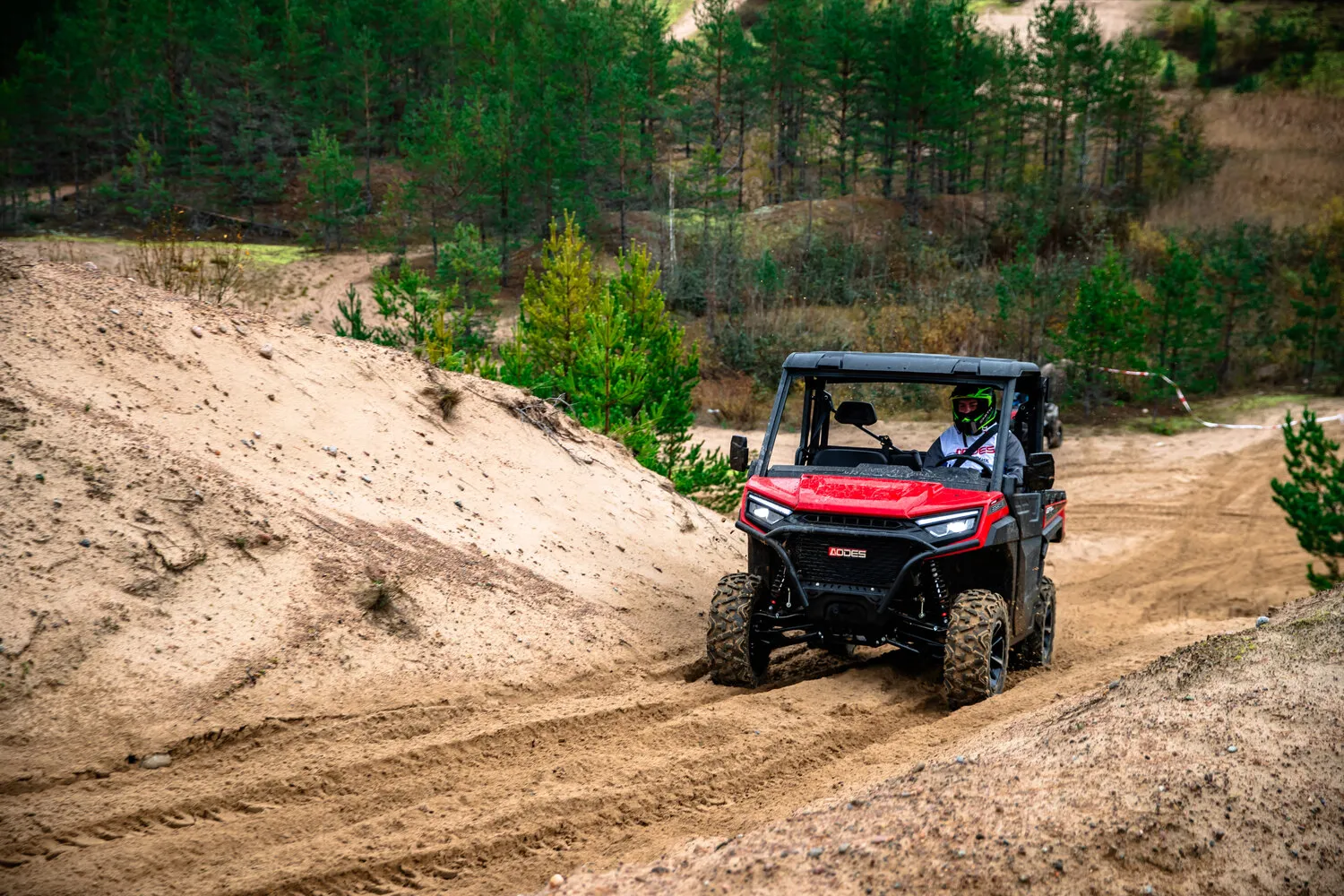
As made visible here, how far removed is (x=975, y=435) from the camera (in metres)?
7.86

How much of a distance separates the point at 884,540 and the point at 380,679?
330cm

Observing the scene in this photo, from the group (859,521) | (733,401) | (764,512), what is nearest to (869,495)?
(859,521)

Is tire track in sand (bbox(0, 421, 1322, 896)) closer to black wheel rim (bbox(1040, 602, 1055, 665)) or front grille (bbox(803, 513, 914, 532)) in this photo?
black wheel rim (bbox(1040, 602, 1055, 665))

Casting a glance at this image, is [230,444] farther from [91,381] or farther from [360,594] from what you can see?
[360,594]

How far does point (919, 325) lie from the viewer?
100 ft

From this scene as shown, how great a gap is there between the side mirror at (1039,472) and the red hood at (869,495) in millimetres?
384

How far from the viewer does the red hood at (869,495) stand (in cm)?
666

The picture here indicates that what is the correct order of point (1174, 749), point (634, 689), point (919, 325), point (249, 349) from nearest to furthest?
point (1174, 749) < point (634, 689) < point (249, 349) < point (919, 325)

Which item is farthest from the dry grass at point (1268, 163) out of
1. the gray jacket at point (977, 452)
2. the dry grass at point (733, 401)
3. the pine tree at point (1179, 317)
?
the gray jacket at point (977, 452)

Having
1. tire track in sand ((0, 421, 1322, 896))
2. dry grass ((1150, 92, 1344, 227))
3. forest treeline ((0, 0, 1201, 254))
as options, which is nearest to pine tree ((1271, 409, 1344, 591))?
tire track in sand ((0, 421, 1322, 896))

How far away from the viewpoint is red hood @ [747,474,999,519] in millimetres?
6664

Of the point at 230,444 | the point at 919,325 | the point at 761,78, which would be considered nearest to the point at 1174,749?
the point at 230,444

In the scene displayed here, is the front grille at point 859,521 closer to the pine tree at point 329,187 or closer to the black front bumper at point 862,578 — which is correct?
the black front bumper at point 862,578

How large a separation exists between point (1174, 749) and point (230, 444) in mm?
6835
